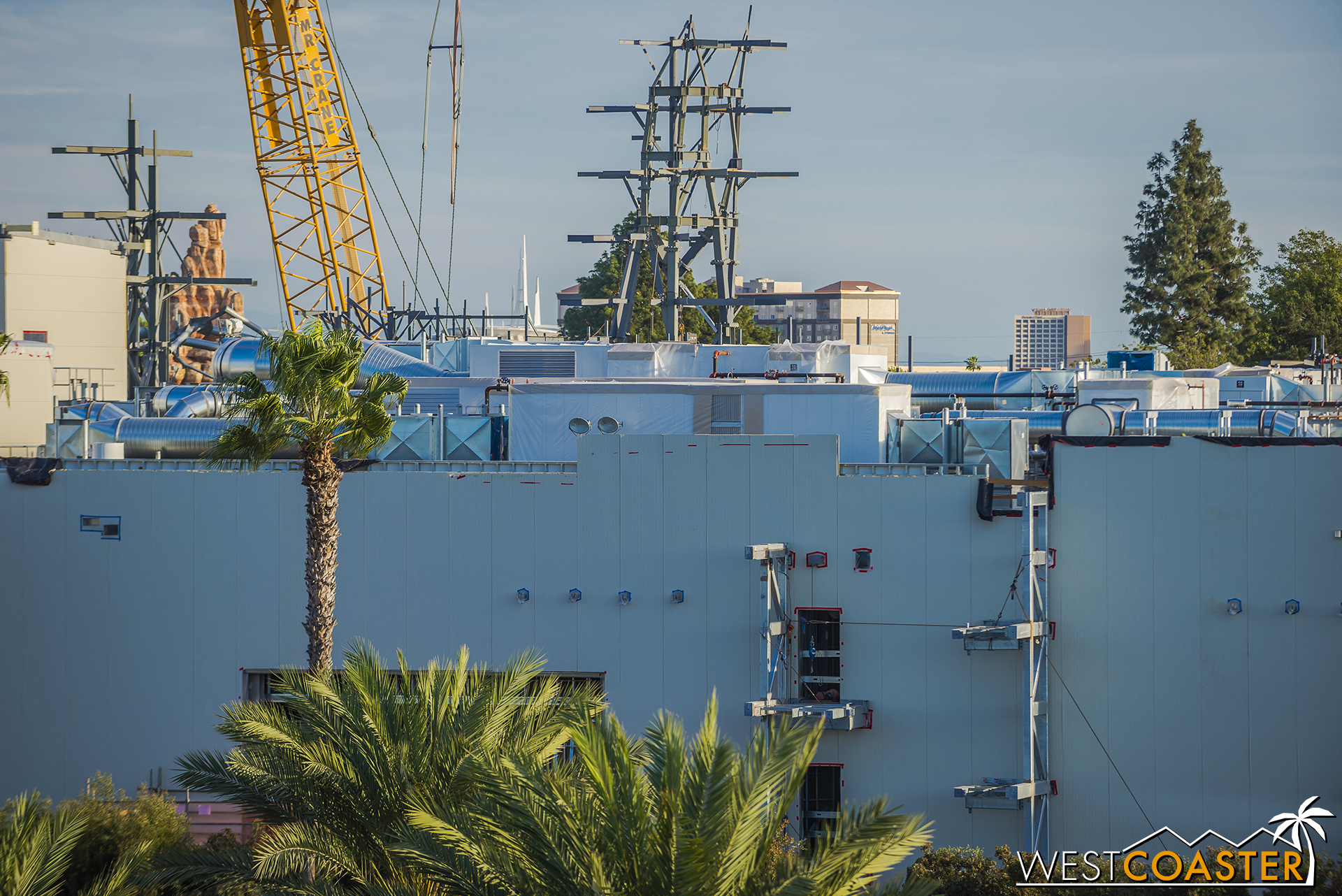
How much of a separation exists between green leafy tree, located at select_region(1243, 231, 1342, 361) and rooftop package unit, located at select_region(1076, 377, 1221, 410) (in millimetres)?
43454

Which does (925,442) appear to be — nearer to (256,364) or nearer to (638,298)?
(256,364)

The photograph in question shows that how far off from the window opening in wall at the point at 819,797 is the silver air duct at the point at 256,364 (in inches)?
636

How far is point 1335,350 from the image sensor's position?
71125 mm

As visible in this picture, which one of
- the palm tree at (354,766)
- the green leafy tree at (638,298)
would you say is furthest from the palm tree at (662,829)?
the green leafy tree at (638,298)

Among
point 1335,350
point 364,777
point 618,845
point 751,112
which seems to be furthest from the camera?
point 1335,350

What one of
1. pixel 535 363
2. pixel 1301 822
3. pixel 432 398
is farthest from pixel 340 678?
pixel 1301 822

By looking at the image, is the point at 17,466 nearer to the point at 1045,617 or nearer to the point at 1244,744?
the point at 1045,617

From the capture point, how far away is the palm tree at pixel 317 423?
58.1 feet

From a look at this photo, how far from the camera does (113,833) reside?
16.5 metres

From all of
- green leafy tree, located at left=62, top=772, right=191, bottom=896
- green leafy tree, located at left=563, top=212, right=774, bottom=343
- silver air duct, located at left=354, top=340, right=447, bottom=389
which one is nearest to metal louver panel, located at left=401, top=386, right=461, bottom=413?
silver air duct, located at left=354, top=340, right=447, bottom=389

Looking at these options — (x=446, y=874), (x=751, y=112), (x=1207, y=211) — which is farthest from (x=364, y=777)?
(x=1207, y=211)

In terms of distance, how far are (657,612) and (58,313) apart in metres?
40.1

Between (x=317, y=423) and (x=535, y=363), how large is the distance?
49.8ft

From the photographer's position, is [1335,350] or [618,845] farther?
[1335,350]
